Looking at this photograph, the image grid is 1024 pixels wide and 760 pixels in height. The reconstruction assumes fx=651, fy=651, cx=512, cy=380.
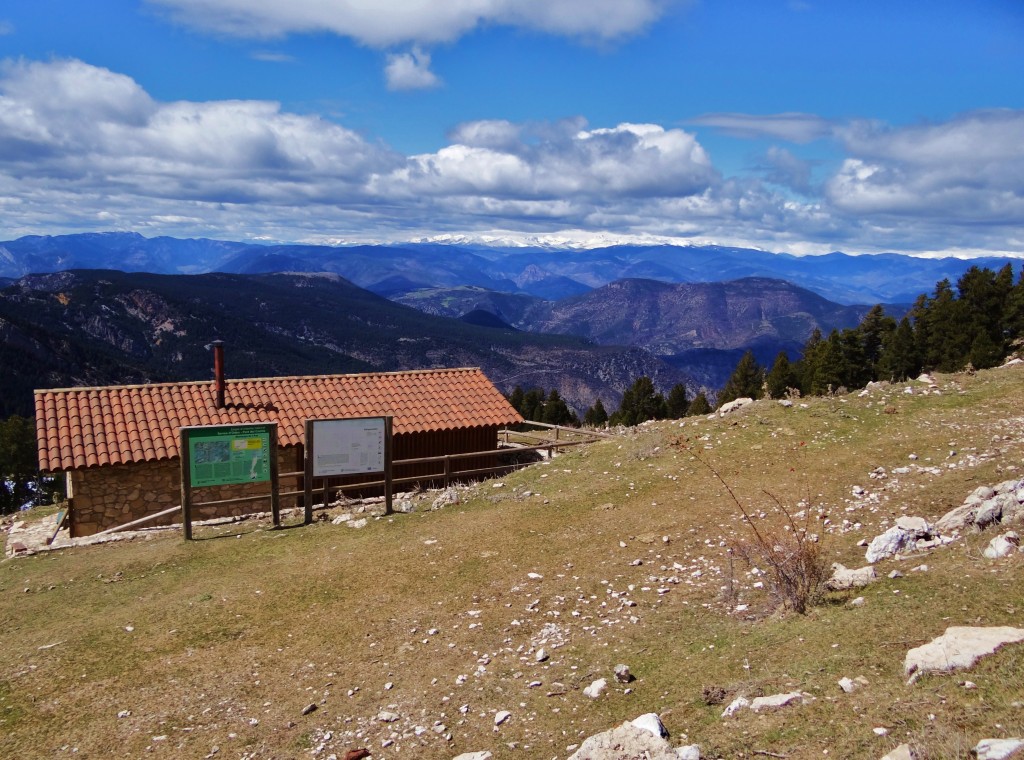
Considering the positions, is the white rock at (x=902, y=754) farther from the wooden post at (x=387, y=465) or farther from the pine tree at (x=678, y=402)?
the pine tree at (x=678, y=402)

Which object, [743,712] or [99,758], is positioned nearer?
[743,712]

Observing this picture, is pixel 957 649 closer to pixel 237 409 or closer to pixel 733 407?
pixel 733 407

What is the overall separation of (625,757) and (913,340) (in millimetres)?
63984

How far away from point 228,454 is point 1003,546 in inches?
553

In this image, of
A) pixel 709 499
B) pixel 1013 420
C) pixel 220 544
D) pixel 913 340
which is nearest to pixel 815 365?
pixel 913 340

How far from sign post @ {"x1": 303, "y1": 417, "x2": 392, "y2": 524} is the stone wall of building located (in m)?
3.01

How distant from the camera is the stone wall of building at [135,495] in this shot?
57.2 feet

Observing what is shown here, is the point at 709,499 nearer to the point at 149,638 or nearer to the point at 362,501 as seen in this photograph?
the point at 362,501

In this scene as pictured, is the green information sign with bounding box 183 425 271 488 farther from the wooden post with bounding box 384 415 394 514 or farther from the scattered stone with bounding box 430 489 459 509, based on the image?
the scattered stone with bounding box 430 489 459 509

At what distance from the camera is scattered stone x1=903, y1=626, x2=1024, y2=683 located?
17.0ft

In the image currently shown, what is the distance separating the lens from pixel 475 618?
9.04 meters

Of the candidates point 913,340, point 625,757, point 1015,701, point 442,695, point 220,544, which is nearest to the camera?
point 1015,701

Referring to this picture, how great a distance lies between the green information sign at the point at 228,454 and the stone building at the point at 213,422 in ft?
6.64

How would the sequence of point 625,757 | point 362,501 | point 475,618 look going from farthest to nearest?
point 362,501, point 475,618, point 625,757
